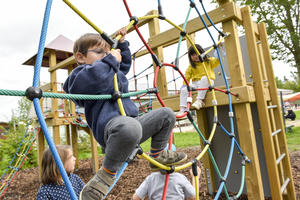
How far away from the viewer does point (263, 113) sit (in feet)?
7.26

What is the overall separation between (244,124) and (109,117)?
1.43 m

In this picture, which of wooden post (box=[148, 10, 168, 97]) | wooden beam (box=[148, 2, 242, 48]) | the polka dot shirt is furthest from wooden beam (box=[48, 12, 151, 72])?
the polka dot shirt

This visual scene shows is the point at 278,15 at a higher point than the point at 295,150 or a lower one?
higher

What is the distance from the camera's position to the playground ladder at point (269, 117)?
7.16 ft

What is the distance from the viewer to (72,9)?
932mm

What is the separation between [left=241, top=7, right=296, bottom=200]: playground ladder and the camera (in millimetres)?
2182

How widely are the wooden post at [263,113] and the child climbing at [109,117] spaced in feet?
4.36

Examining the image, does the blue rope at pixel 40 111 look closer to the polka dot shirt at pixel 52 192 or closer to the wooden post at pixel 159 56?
the polka dot shirt at pixel 52 192

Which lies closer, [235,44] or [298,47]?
[235,44]

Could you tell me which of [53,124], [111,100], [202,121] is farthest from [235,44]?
[53,124]

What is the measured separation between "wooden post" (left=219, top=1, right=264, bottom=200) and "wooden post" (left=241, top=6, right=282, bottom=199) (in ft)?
0.85

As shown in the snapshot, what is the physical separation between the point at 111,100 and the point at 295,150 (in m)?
5.60

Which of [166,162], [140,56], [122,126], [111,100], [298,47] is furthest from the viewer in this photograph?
[298,47]

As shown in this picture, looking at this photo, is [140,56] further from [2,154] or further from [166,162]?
[2,154]
